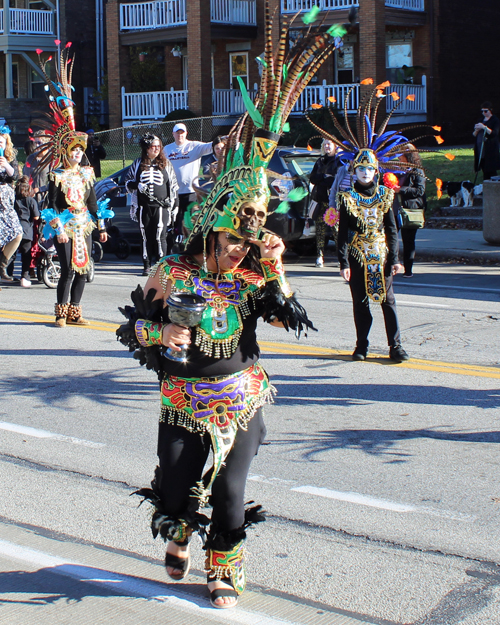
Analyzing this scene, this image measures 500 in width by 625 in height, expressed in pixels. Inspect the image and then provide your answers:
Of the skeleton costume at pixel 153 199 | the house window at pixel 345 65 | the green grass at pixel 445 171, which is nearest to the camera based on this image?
the skeleton costume at pixel 153 199

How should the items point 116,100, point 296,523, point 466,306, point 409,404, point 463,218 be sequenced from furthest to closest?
point 116,100 → point 463,218 → point 466,306 → point 409,404 → point 296,523

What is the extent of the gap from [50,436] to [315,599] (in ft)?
9.76

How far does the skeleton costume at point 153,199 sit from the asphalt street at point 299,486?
13.7 ft

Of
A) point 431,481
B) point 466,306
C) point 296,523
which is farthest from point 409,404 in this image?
point 466,306

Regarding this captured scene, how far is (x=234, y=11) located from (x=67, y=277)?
25.9 metres

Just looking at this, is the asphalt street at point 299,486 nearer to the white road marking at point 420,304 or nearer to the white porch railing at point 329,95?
the white road marking at point 420,304

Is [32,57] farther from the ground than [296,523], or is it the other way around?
[32,57]

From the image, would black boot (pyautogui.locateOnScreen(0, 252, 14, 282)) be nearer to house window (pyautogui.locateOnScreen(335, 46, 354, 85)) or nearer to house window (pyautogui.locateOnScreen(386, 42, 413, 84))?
house window (pyautogui.locateOnScreen(335, 46, 354, 85))

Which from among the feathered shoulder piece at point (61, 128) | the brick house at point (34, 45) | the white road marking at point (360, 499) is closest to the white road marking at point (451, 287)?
the feathered shoulder piece at point (61, 128)

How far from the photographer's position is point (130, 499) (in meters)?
4.89

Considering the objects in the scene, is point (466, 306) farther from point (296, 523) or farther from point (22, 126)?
point (22, 126)

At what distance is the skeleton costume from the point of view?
12.9 meters

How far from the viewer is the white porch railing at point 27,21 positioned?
3741 cm

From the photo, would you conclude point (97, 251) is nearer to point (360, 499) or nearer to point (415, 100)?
point (360, 499)
